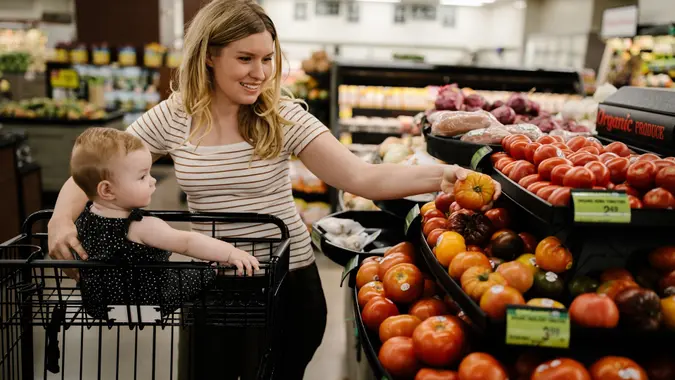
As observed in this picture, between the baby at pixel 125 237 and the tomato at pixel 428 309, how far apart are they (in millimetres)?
494

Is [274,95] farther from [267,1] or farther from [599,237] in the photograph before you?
[267,1]

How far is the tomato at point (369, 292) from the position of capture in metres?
1.80

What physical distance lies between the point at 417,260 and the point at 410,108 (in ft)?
12.4

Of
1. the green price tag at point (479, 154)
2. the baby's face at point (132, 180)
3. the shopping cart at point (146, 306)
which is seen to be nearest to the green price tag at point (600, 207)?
the green price tag at point (479, 154)

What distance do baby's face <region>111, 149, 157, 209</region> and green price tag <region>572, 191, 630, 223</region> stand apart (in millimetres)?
973

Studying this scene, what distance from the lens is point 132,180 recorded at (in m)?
1.46

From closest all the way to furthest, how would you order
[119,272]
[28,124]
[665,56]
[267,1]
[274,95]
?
[119,272] → [274,95] → [28,124] → [665,56] → [267,1]

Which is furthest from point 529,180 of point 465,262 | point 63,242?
point 63,242

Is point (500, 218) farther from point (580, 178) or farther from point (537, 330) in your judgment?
point (537, 330)

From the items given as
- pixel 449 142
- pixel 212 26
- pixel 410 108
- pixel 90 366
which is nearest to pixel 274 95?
pixel 212 26

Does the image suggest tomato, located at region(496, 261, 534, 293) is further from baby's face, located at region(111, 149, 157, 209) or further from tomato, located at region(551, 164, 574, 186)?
baby's face, located at region(111, 149, 157, 209)

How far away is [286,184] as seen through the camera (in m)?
2.06

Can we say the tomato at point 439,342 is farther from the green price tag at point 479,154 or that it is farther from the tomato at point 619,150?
the tomato at point 619,150

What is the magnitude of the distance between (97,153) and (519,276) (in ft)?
3.43
